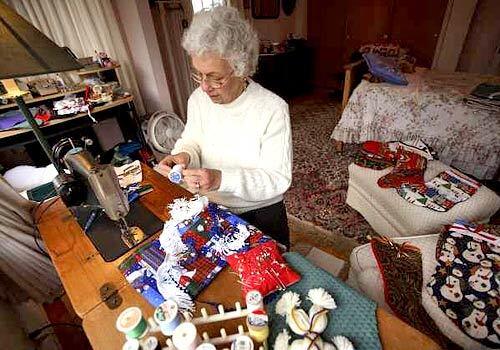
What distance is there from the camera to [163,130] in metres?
2.38

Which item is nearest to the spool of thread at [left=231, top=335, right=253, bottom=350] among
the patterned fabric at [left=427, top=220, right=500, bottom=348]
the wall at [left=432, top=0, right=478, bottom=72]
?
the patterned fabric at [left=427, top=220, right=500, bottom=348]

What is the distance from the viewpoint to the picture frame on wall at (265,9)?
4.26 meters

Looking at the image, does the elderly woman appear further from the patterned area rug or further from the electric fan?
the electric fan

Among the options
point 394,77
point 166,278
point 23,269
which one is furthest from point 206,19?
point 394,77

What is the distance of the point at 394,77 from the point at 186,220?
258 centimetres

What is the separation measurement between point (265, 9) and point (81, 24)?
3064 mm

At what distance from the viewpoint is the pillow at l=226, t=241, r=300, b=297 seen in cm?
64

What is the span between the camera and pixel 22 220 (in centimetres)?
104

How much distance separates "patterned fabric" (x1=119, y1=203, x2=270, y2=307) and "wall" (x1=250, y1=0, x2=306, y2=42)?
4.55 m

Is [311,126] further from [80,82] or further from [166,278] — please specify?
[166,278]

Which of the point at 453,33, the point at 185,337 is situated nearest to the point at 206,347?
the point at 185,337

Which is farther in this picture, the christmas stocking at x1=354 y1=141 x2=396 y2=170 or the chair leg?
the chair leg

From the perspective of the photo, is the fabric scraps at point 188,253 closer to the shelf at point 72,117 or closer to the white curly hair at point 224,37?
the white curly hair at point 224,37

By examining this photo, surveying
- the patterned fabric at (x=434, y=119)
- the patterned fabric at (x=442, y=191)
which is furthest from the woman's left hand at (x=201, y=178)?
the patterned fabric at (x=434, y=119)
